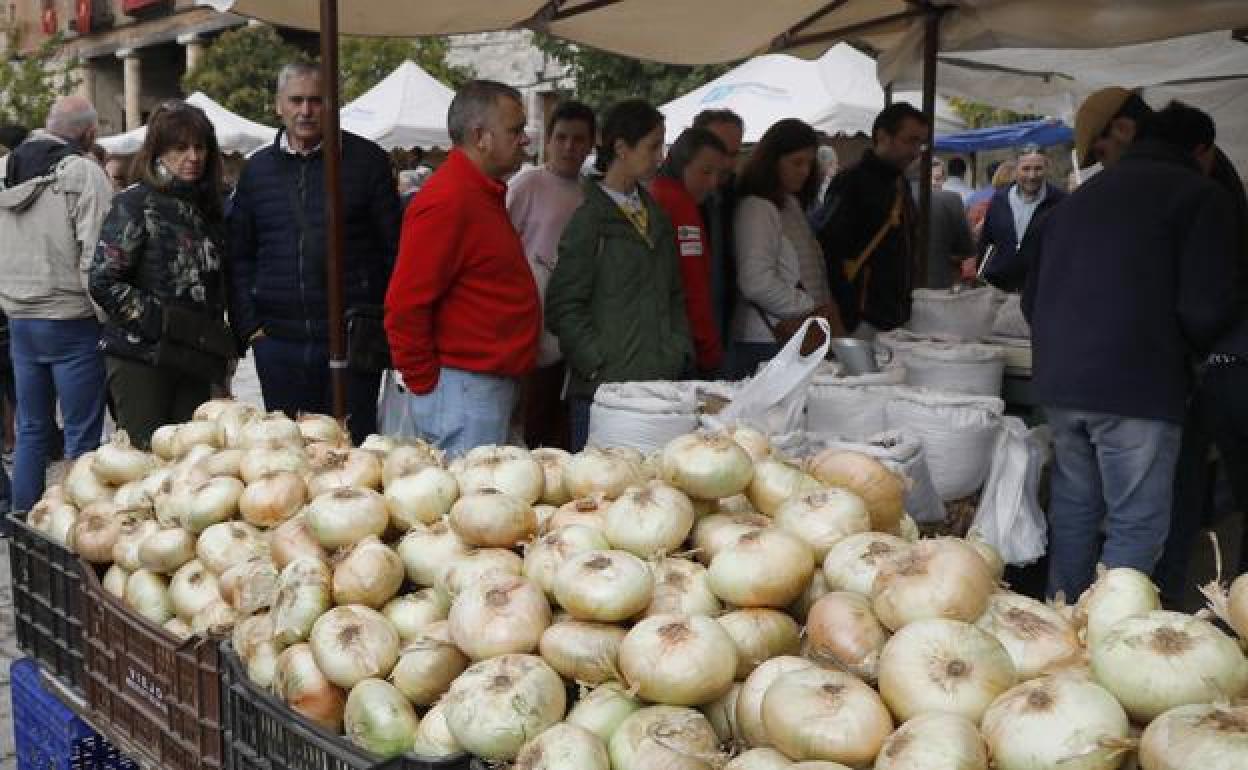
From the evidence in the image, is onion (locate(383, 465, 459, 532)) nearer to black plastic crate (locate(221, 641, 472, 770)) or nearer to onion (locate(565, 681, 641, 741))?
black plastic crate (locate(221, 641, 472, 770))

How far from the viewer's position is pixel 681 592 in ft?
6.43

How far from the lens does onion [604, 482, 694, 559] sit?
2074 mm

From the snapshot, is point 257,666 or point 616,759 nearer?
point 616,759

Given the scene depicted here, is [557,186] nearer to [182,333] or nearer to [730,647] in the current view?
[182,333]

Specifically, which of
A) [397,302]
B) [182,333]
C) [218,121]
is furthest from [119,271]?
[218,121]

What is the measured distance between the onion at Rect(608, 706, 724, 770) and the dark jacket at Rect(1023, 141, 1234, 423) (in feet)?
8.49

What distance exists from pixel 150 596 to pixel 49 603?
337 millimetres

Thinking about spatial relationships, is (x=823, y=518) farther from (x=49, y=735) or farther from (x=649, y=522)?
(x=49, y=735)

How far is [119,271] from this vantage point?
4215 millimetres

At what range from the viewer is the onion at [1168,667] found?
1.48 m

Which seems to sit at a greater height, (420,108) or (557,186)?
(420,108)

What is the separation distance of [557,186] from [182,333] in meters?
1.59

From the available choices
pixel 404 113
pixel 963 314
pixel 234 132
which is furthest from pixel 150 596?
pixel 234 132

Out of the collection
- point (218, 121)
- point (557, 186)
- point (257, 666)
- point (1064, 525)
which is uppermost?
point (218, 121)
